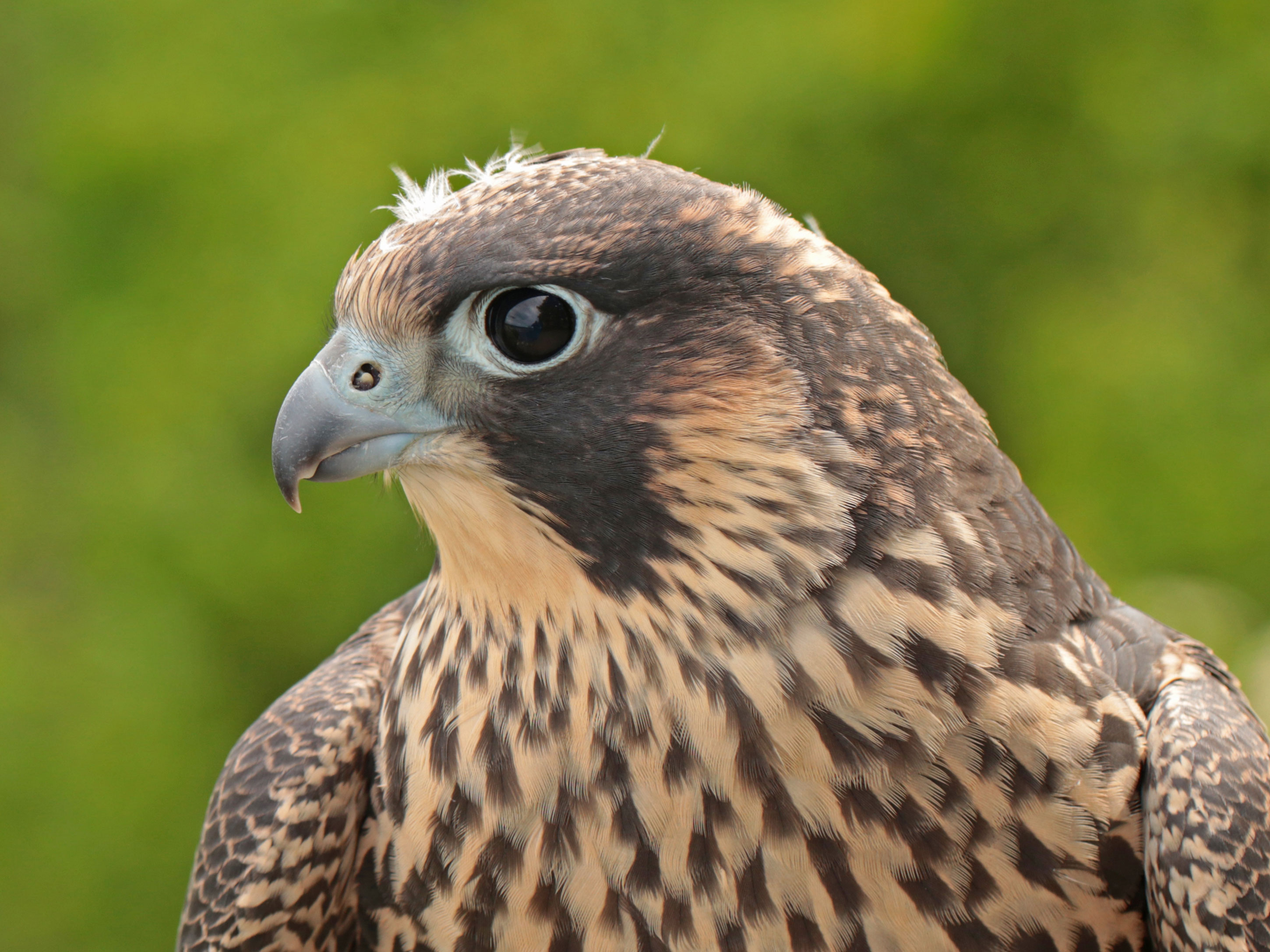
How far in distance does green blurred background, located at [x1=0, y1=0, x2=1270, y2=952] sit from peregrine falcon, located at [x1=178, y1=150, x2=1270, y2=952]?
2.70 meters

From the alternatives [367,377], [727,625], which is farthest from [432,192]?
[727,625]

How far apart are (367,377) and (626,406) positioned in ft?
1.44

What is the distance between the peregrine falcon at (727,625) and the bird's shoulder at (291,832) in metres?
0.38

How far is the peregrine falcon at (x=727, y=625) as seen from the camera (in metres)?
1.98

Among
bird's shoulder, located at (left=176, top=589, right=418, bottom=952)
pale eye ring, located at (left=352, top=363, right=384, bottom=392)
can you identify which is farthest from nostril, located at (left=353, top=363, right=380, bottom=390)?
bird's shoulder, located at (left=176, top=589, right=418, bottom=952)

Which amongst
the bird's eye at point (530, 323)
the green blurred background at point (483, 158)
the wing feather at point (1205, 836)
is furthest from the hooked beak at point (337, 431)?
the green blurred background at point (483, 158)

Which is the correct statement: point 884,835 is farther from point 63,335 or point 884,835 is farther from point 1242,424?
point 63,335

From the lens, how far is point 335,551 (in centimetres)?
489

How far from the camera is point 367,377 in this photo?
2.09 m

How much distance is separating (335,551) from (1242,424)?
3.42m

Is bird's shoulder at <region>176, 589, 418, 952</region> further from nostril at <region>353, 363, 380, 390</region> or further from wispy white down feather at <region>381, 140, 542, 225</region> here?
wispy white down feather at <region>381, 140, 542, 225</region>

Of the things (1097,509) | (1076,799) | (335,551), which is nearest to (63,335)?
(335,551)

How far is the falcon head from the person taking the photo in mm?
1974

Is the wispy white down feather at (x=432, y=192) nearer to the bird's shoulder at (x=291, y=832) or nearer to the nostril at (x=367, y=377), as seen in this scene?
the nostril at (x=367, y=377)
